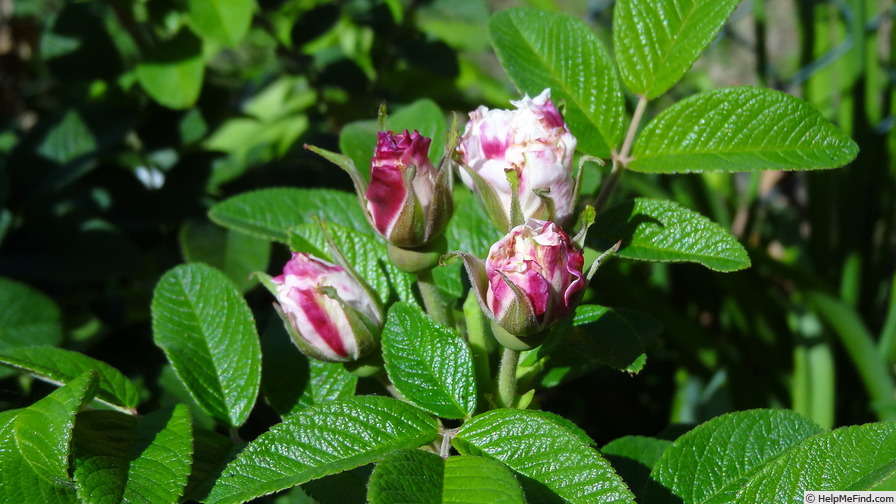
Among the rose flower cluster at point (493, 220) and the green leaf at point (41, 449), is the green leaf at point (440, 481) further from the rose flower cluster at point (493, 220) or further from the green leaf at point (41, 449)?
the green leaf at point (41, 449)

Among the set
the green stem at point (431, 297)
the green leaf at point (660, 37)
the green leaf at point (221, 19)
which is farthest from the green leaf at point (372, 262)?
the green leaf at point (221, 19)

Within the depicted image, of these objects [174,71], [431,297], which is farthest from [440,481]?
[174,71]

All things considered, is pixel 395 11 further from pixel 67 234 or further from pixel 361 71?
pixel 67 234

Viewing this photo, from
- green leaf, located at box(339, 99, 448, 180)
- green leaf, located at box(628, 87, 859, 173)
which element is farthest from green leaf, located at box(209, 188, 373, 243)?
green leaf, located at box(628, 87, 859, 173)

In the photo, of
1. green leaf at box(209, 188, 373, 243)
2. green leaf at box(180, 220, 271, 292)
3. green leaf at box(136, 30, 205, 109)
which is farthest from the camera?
green leaf at box(136, 30, 205, 109)

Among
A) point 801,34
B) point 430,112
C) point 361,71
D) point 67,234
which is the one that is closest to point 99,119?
point 67,234

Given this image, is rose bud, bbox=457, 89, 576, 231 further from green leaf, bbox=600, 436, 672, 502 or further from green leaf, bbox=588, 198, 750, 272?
green leaf, bbox=600, 436, 672, 502
